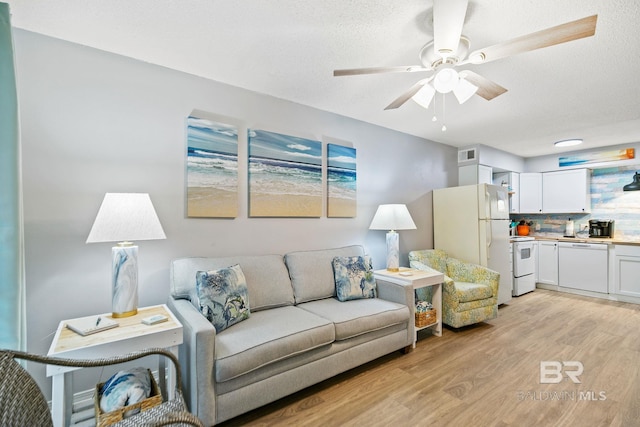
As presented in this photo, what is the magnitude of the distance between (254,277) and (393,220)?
158 centimetres

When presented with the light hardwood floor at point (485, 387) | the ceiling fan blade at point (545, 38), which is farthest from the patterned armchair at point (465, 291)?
the ceiling fan blade at point (545, 38)

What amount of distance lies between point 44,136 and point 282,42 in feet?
5.41

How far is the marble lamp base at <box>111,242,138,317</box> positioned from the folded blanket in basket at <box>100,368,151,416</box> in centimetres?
36

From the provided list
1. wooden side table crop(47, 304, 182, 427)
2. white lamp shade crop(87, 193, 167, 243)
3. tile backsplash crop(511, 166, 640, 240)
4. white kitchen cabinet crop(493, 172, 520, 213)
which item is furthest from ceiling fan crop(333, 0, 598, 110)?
tile backsplash crop(511, 166, 640, 240)

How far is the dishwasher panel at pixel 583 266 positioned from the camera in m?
4.46

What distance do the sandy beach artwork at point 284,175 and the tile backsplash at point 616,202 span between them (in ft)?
16.4

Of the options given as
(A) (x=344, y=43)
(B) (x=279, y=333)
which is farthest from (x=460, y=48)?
(B) (x=279, y=333)

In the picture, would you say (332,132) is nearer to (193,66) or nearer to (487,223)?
(193,66)

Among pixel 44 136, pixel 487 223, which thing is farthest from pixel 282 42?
pixel 487 223

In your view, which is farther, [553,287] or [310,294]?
[553,287]

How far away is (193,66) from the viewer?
2279mm

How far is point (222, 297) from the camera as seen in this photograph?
2.00m

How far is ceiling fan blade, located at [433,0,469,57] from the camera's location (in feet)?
4.54

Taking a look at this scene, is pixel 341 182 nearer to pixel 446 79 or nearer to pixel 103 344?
pixel 446 79
